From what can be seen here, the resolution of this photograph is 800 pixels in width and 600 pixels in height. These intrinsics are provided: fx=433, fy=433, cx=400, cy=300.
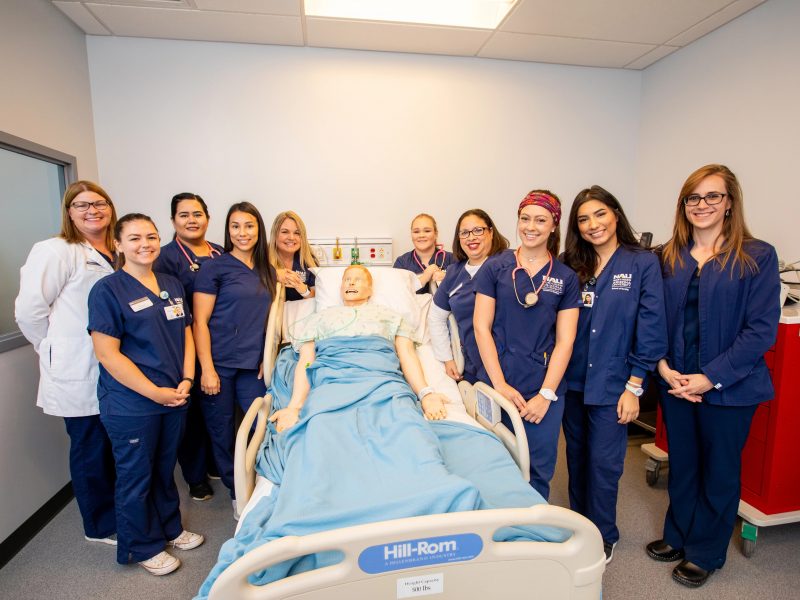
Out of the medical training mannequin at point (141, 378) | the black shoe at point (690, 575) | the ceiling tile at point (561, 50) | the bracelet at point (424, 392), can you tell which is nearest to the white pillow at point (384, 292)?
the bracelet at point (424, 392)

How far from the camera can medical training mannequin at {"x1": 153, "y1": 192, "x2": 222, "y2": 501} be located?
7.86 feet

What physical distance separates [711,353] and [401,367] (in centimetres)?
136

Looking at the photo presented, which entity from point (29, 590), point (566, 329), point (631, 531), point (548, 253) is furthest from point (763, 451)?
point (29, 590)

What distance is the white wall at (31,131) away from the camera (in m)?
2.22

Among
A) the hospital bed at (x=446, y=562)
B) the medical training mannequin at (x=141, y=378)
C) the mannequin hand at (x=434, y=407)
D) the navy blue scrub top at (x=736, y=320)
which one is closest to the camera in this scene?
the hospital bed at (x=446, y=562)

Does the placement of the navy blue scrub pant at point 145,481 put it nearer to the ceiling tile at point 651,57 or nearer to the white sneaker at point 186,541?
the white sneaker at point 186,541

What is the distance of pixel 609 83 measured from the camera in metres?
3.87

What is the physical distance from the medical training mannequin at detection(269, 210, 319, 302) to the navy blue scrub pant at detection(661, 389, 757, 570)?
2.00 metres

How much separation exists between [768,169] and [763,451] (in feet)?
6.08

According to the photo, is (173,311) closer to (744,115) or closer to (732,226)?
(732,226)

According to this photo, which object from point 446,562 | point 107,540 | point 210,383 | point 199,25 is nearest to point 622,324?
point 446,562

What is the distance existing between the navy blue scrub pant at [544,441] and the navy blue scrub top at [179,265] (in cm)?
188

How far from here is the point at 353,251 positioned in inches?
143

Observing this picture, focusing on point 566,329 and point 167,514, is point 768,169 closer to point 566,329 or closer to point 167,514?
point 566,329
